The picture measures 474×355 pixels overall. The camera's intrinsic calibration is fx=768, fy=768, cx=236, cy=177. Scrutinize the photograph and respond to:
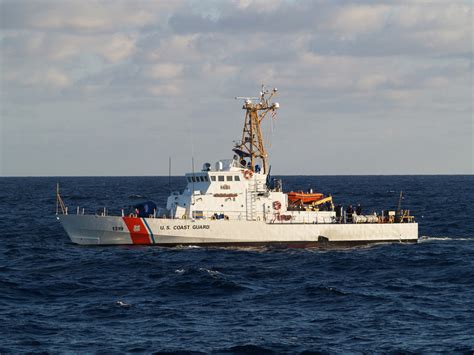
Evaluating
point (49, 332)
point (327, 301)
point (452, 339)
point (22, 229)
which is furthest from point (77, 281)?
point (22, 229)

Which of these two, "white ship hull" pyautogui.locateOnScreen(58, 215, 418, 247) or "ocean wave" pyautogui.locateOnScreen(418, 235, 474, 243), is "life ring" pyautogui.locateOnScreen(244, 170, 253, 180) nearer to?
"white ship hull" pyautogui.locateOnScreen(58, 215, 418, 247)

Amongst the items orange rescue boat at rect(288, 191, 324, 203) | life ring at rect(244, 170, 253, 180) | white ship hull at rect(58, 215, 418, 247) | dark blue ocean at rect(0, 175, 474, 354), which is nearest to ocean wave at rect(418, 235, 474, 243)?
dark blue ocean at rect(0, 175, 474, 354)

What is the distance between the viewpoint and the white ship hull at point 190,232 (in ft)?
164

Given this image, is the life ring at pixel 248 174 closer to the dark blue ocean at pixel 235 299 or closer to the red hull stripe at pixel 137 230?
the dark blue ocean at pixel 235 299

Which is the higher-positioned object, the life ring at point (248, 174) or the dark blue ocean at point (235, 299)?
the life ring at point (248, 174)

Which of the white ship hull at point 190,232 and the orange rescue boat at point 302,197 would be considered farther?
the orange rescue boat at point 302,197

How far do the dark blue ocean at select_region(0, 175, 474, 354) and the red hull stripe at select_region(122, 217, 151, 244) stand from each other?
0.94 metres

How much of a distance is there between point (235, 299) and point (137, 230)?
16.7 meters

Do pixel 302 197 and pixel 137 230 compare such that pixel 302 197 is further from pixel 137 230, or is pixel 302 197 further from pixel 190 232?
pixel 137 230

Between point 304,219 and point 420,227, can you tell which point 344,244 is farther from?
point 420,227

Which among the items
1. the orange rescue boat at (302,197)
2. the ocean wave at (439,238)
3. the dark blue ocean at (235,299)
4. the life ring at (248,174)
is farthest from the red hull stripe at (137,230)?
the ocean wave at (439,238)

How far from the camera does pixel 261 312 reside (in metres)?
31.9

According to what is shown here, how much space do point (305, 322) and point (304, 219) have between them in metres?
22.7

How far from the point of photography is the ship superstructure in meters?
50.1
